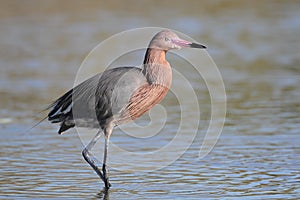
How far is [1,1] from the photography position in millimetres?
20422

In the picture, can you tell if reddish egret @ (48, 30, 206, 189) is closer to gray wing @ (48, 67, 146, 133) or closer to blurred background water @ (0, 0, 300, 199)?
gray wing @ (48, 67, 146, 133)

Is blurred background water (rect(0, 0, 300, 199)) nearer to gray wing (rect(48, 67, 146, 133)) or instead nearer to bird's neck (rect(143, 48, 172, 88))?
gray wing (rect(48, 67, 146, 133))

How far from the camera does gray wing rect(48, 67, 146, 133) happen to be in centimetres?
812

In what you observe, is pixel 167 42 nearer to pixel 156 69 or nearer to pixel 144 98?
pixel 156 69

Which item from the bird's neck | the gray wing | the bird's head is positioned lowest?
the gray wing

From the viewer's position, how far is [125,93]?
8117 millimetres

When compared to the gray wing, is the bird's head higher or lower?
higher

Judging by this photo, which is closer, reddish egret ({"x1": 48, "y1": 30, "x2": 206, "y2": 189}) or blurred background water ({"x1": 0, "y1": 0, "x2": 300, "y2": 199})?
blurred background water ({"x1": 0, "y1": 0, "x2": 300, "y2": 199})

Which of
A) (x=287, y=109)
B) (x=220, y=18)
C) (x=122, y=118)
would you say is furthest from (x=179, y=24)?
(x=122, y=118)

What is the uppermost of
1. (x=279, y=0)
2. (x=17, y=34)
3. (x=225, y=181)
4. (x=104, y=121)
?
(x=279, y=0)

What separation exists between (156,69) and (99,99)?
0.64 meters

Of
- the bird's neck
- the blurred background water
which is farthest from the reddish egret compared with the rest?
the blurred background water

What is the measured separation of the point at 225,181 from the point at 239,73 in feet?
21.2

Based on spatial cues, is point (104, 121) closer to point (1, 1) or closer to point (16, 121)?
point (16, 121)
